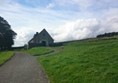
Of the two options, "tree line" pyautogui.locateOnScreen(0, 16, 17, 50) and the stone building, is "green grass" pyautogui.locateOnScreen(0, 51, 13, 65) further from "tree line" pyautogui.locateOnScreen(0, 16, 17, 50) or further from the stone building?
"tree line" pyautogui.locateOnScreen(0, 16, 17, 50)

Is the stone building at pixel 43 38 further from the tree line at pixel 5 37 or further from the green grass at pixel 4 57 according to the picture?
the green grass at pixel 4 57

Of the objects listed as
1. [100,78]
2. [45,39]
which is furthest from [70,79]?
[45,39]

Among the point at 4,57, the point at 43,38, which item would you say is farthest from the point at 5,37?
the point at 4,57

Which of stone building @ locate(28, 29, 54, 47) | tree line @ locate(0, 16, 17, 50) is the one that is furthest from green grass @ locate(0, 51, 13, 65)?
tree line @ locate(0, 16, 17, 50)

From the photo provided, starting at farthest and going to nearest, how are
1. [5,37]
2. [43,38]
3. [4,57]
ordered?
[5,37] < [43,38] < [4,57]

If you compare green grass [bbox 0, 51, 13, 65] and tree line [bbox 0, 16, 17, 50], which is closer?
green grass [bbox 0, 51, 13, 65]

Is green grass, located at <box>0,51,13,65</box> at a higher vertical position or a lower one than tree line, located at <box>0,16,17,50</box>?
lower

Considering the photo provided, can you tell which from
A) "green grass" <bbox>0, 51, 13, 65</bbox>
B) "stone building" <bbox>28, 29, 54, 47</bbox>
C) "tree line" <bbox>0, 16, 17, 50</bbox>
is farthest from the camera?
"tree line" <bbox>0, 16, 17, 50</bbox>

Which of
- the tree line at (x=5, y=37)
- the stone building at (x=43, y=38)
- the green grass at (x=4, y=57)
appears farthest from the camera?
the tree line at (x=5, y=37)

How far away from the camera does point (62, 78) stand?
1792 centimetres

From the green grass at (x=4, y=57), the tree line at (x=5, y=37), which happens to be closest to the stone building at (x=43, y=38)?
the tree line at (x=5, y=37)

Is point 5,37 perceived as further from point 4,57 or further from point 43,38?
point 4,57

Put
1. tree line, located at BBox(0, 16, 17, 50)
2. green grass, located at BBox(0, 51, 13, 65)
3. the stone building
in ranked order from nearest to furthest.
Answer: green grass, located at BBox(0, 51, 13, 65) < the stone building < tree line, located at BBox(0, 16, 17, 50)

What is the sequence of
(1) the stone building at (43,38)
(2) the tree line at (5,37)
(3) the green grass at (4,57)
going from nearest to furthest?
(3) the green grass at (4,57)
(1) the stone building at (43,38)
(2) the tree line at (5,37)
